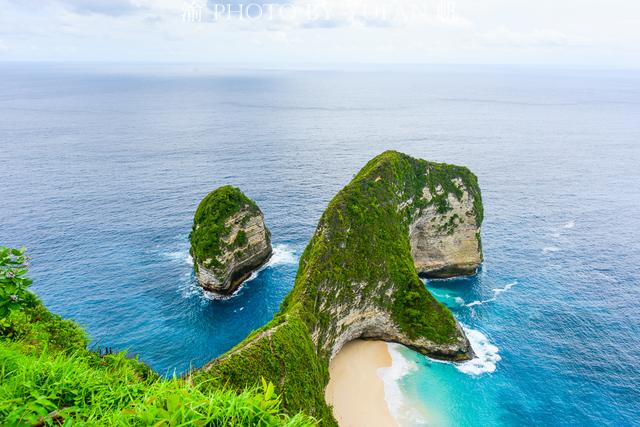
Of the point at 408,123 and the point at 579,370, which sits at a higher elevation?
the point at 408,123

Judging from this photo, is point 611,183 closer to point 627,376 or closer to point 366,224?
point 627,376

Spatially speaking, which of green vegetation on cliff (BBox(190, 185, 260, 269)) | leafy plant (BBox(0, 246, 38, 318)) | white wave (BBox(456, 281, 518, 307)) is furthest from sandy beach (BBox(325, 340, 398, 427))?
leafy plant (BBox(0, 246, 38, 318))

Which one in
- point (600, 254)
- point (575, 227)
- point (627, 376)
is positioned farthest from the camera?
point (575, 227)

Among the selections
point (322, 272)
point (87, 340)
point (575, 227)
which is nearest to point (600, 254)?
point (575, 227)

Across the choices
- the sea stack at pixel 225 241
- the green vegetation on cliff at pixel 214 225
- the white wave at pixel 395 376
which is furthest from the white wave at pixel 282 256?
the white wave at pixel 395 376

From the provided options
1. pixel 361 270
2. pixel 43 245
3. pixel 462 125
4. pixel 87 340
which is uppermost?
pixel 462 125

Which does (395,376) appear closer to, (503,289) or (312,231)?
(503,289)
